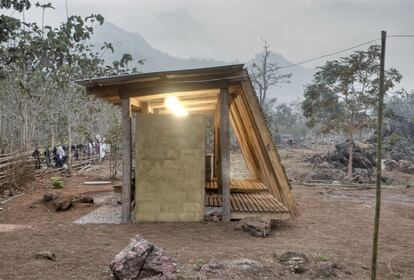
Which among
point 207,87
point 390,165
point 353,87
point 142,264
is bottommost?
point 390,165

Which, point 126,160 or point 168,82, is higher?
point 168,82

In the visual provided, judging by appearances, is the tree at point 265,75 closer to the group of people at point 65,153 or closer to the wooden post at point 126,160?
the group of people at point 65,153

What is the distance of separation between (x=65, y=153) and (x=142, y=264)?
17.2 m

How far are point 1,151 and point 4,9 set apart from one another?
17.0 ft

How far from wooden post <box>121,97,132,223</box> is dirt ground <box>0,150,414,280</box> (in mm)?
371

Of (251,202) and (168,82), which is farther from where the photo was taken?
(251,202)

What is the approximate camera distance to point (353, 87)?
18.4 meters

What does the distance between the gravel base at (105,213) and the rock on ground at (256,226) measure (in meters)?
2.70

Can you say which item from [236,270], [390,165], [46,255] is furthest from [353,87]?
[46,255]

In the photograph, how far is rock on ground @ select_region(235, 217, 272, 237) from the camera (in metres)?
7.07

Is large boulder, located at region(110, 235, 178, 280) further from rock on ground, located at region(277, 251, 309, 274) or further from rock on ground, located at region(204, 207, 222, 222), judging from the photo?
rock on ground, located at region(204, 207, 222, 222)

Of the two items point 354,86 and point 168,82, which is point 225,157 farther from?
point 354,86

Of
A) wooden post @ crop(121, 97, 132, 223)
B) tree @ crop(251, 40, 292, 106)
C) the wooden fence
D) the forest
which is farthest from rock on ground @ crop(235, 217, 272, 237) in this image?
tree @ crop(251, 40, 292, 106)

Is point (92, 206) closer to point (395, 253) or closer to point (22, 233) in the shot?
point (22, 233)
